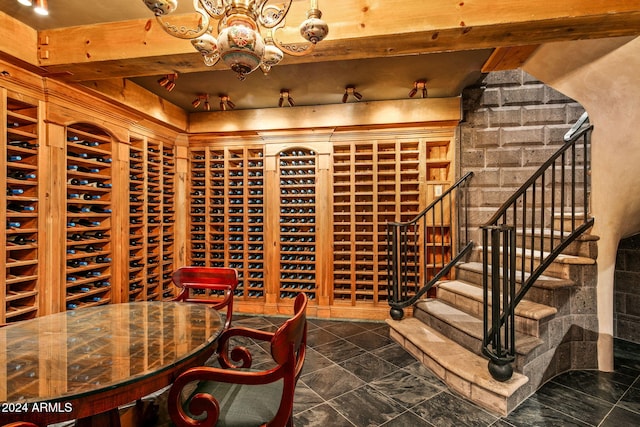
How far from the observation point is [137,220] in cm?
364

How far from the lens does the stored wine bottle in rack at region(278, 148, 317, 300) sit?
4.16 m

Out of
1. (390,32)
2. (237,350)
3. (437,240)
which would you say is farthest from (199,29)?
(437,240)

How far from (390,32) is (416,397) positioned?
2.54 m

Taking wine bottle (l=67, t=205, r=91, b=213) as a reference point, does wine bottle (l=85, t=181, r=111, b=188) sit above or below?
above

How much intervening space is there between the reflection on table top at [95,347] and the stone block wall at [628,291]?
14.3 ft

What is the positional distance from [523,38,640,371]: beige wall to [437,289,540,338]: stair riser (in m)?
0.72

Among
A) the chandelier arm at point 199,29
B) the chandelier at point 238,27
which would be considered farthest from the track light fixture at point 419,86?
the chandelier arm at point 199,29

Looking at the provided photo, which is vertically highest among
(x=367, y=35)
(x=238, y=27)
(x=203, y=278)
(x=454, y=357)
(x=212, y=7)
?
(x=367, y=35)

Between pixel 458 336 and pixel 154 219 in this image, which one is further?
pixel 154 219

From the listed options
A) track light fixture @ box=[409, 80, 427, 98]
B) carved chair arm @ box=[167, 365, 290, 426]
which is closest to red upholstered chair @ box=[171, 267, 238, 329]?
carved chair arm @ box=[167, 365, 290, 426]

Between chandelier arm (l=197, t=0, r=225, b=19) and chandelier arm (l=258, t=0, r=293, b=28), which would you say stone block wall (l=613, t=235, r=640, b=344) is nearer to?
chandelier arm (l=258, t=0, r=293, b=28)

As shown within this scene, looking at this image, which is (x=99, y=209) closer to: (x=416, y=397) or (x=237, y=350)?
(x=237, y=350)

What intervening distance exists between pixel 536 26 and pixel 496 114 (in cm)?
217

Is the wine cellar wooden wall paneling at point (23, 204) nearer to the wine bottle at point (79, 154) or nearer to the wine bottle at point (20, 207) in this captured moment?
the wine bottle at point (20, 207)
